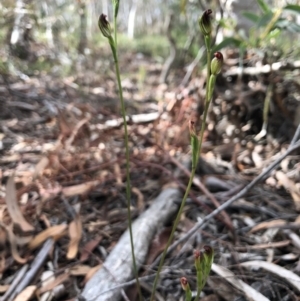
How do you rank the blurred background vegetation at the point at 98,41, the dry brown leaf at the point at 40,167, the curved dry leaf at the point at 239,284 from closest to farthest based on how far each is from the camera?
the curved dry leaf at the point at 239,284, the dry brown leaf at the point at 40,167, the blurred background vegetation at the point at 98,41

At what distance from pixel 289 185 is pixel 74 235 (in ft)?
2.13

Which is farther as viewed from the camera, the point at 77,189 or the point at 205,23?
the point at 77,189

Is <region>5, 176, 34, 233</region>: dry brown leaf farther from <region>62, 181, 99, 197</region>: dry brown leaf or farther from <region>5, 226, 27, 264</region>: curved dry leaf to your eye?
<region>62, 181, 99, 197</region>: dry brown leaf

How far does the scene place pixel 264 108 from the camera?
4.83 ft

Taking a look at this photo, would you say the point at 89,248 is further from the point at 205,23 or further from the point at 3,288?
the point at 205,23

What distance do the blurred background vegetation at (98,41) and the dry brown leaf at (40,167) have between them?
2.07 feet

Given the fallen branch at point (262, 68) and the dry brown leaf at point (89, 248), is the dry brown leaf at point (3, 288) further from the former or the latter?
the fallen branch at point (262, 68)

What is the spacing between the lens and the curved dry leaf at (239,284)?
71 cm

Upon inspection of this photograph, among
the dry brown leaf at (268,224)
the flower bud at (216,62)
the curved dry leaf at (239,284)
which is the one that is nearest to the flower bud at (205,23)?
the flower bud at (216,62)

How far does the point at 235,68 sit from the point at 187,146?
18.4 inches

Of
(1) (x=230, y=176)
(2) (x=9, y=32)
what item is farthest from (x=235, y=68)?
(2) (x=9, y=32)

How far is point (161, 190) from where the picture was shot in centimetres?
121

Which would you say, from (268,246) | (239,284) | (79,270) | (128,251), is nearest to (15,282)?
(79,270)

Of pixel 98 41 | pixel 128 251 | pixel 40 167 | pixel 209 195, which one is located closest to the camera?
pixel 128 251
